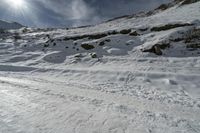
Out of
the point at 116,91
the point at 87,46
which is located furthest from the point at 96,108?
the point at 87,46

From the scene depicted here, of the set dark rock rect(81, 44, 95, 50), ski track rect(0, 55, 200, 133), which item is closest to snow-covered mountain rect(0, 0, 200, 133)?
ski track rect(0, 55, 200, 133)

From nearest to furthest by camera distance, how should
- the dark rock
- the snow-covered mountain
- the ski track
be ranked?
the ski track < the snow-covered mountain < the dark rock

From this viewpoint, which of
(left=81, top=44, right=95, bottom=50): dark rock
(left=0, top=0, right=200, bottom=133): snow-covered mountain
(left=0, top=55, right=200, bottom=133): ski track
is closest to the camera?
Result: (left=0, top=55, right=200, bottom=133): ski track

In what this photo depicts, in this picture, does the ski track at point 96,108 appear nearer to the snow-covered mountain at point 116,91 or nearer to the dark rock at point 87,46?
the snow-covered mountain at point 116,91

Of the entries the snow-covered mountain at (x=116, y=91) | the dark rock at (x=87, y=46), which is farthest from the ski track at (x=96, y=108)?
the dark rock at (x=87, y=46)

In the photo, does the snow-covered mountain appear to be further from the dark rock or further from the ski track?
the dark rock

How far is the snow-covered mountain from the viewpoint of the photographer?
6537mm

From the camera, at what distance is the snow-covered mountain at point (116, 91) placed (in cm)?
Result: 654

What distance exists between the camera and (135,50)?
17344 mm

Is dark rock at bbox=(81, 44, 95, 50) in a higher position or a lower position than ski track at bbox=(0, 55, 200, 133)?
higher

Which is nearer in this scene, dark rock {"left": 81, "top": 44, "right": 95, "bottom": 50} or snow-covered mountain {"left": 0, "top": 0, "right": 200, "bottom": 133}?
snow-covered mountain {"left": 0, "top": 0, "right": 200, "bottom": 133}

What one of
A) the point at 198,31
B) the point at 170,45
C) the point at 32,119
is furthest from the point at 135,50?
the point at 32,119

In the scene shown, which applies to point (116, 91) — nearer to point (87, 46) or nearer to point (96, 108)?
point (96, 108)

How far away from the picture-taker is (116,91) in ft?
32.5
